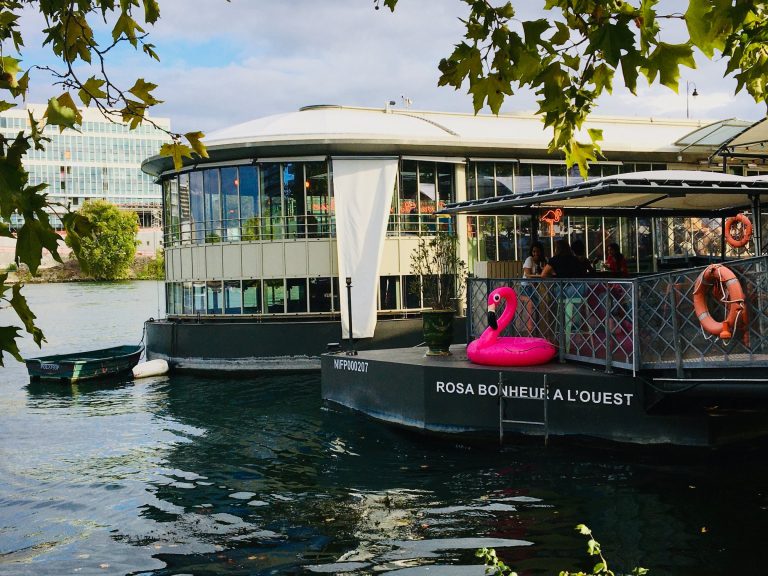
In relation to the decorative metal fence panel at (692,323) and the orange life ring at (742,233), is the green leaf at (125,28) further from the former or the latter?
the orange life ring at (742,233)

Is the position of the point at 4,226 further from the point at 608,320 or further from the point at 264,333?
the point at 264,333

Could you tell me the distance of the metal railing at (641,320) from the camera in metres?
10.5

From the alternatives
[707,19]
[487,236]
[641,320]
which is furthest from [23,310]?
[487,236]

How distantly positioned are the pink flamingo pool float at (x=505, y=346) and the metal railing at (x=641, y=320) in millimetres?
274

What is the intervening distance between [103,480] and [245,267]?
1398cm

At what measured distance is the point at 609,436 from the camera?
12617 mm

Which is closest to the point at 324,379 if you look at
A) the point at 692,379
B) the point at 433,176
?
the point at 692,379

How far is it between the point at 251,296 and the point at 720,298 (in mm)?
17829

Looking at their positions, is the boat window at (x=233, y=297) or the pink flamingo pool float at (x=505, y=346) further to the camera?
the boat window at (x=233, y=297)

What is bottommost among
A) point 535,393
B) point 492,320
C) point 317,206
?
point 535,393

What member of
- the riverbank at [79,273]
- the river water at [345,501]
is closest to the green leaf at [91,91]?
the river water at [345,501]

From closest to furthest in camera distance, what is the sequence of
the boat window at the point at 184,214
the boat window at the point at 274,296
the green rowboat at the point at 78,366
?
the green rowboat at the point at 78,366
the boat window at the point at 274,296
the boat window at the point at 184,214

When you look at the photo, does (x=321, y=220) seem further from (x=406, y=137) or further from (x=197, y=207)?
(x=197, y=207)

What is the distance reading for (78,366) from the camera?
2503 cm
